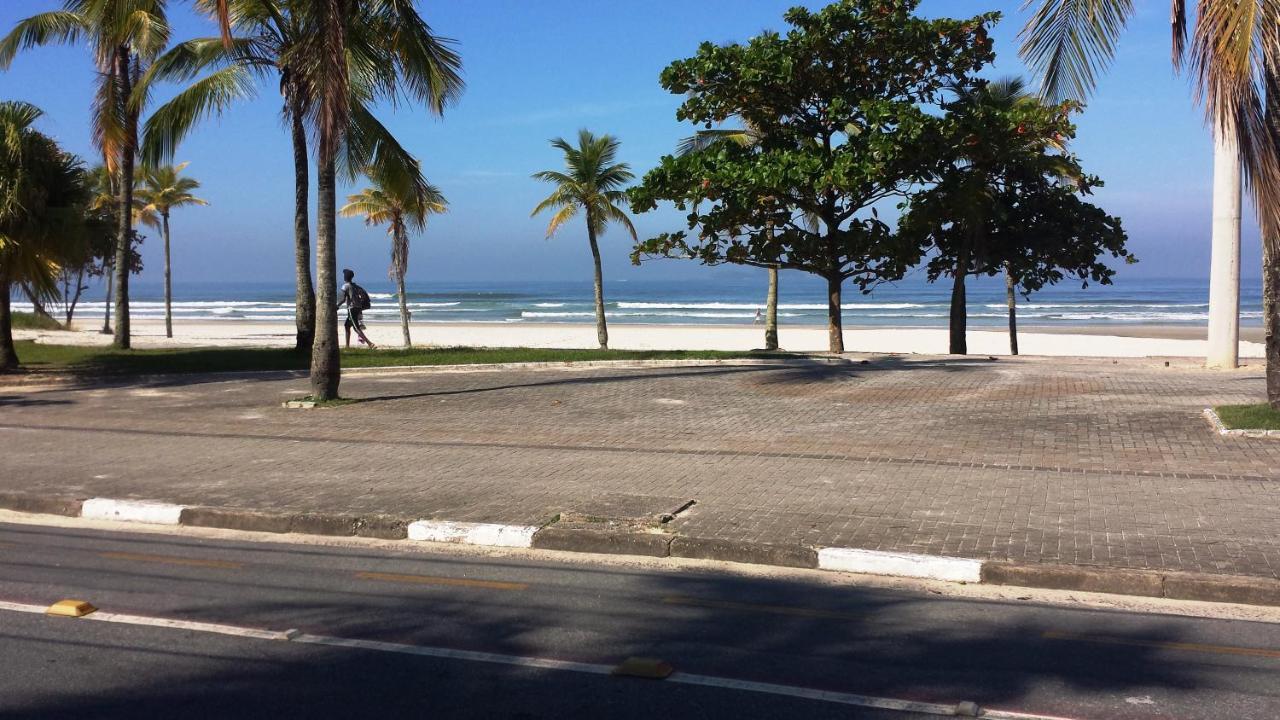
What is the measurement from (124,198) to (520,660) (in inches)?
872

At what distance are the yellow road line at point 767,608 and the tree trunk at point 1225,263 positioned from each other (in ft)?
40.3

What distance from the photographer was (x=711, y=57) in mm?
19688

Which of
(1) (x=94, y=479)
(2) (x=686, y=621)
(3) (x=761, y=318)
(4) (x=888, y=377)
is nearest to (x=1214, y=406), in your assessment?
(4) (x=888, y=377)

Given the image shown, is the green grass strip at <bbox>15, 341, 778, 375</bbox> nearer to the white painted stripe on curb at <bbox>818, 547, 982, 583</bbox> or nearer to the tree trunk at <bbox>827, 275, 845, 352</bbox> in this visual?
the tree trunk at <bbox>827, 275, 845, 352</bbox>

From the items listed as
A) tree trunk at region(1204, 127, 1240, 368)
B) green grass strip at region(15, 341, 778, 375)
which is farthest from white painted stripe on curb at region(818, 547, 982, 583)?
green grass strip at region(15, 341, 778, 375)

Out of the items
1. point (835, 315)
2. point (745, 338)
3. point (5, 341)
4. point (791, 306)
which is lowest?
point (745, 338)

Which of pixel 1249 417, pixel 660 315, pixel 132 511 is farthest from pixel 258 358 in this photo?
pixel 660 315

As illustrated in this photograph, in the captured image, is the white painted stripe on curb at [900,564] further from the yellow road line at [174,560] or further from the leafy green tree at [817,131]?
the leafy green tree at [817,131]

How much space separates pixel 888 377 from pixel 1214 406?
4.68 metres

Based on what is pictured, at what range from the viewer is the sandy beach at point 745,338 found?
37.2 meters

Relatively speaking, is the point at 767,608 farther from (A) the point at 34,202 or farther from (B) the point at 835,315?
(B) the point at 835,315

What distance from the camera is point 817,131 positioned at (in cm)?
2056

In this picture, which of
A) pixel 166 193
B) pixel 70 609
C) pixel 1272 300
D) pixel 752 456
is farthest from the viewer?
pixel 166 193

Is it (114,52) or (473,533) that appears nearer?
(473,533)
